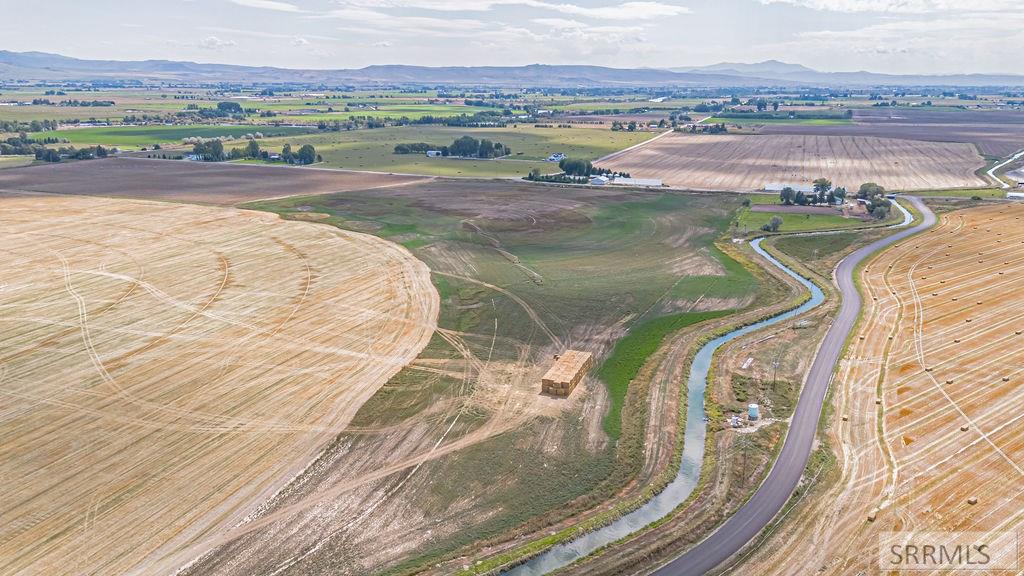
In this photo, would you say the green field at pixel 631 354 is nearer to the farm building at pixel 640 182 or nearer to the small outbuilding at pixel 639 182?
the small outbuilding at pixel 639 182

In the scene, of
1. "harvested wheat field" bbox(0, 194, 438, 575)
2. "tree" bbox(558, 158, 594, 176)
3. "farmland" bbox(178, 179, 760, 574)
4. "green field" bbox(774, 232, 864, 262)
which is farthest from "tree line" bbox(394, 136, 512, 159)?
"green field" bbox(774, 232, 864, 262)

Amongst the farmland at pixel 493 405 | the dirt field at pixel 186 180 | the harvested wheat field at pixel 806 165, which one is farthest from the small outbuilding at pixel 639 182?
the dirt field at pixel 186 180

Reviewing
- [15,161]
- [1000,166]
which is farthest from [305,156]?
[1000,166]

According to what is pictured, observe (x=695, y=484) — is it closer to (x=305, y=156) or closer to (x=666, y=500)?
(x=666, y=500)

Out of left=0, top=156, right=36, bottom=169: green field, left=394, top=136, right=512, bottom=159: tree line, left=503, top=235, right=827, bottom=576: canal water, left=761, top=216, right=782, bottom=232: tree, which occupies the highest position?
left=394, top=136, right=512, bottom=159: tree line

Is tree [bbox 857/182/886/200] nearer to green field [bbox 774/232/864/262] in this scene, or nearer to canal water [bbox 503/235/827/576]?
green field [bbox 774/232/864/262]

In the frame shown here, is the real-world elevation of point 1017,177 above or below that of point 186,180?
above
